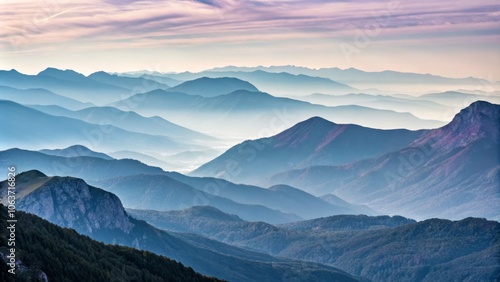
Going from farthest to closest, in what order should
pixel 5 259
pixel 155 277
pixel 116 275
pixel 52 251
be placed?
1. pixel 155 277
2. pixel 116 275
3. pixel 52 251
4. pixel 5 259

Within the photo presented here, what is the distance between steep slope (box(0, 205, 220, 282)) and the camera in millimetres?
134863

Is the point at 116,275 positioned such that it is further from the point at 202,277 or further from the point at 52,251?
the point at 202,277

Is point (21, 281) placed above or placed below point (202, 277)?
below

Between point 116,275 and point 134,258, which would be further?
point 134,258

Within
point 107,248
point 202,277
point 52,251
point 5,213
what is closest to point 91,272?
point 52,251

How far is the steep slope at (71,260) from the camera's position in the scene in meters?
135

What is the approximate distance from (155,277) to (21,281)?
201 ft

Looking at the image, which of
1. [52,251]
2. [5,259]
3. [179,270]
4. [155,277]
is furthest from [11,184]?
[179,270]

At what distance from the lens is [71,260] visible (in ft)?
509

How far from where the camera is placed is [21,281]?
120 m

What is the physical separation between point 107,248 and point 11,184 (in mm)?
78711

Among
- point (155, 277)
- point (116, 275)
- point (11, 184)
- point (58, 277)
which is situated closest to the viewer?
point (11, 184)

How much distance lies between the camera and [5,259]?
118500 mm

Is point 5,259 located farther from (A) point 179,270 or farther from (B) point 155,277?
(A) point 179,270
